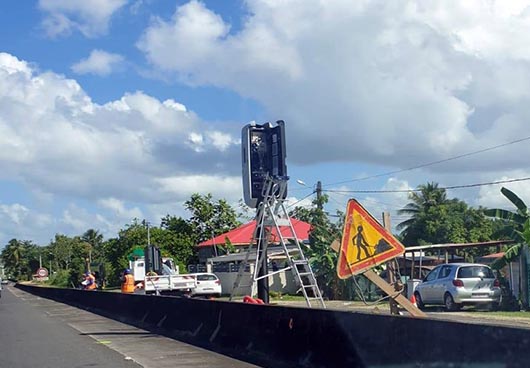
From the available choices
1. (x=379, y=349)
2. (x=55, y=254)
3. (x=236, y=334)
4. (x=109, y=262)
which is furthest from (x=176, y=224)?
(x=55, y=254)

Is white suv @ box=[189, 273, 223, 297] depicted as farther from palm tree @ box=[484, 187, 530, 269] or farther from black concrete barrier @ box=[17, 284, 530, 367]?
black concrete barrier @ box=[17, 284, 530, 367]

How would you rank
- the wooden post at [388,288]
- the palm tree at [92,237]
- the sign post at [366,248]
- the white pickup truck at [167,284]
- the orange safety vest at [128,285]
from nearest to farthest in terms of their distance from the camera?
the wooden post at [388,288]
the sign post at [366,248]
the orange safety vest at [128,285]
the white pickup truck at [167,284]
the palm tree at [92,237]

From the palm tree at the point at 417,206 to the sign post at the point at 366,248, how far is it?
4841cm

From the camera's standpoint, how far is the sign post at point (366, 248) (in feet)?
39.0

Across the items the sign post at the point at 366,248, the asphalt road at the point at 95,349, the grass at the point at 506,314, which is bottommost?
the asphalt road at the point at 95,349

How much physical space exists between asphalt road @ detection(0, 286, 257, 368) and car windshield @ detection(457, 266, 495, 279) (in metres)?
10.4

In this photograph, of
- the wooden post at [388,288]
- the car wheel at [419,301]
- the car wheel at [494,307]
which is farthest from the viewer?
the car wheel at [419,301]

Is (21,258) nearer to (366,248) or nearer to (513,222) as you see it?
(513,222)

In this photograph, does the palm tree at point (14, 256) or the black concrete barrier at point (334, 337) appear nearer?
the black concrete barrier at point (334, 337)

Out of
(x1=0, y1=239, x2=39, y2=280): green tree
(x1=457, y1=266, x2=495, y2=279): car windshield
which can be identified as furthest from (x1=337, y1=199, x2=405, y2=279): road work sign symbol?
(x1=0, y1=239, x2=39, y2=280): green tree

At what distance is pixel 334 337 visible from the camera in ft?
36.7

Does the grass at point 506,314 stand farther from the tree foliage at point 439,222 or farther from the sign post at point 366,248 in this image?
the tree foliage at point 439,222

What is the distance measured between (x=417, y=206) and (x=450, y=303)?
36.4m

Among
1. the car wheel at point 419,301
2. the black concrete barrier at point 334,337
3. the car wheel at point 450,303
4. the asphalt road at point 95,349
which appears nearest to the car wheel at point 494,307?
the car wheel at point 450,303
